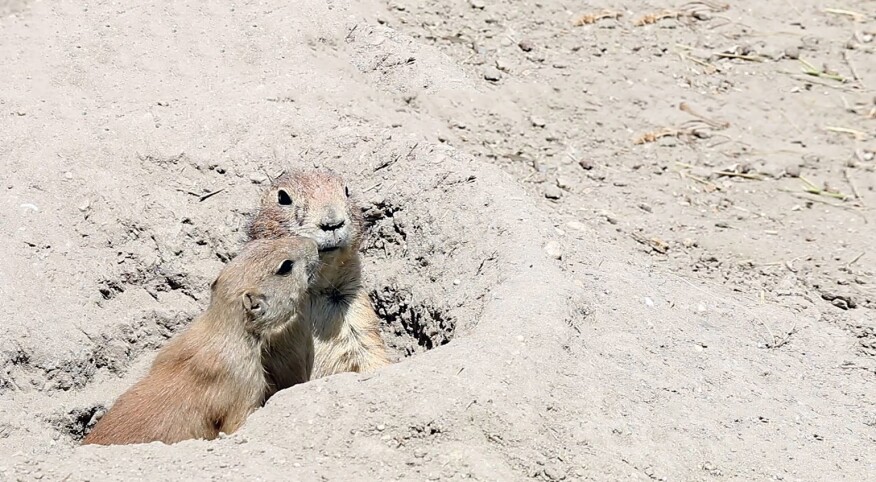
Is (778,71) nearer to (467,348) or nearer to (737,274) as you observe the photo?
(737,274)

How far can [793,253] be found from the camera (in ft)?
21.6

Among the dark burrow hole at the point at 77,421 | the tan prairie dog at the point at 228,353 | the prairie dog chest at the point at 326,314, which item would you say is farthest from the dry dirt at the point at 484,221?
the tan prairie dog at the point at 228,353

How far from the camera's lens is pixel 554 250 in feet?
18.0

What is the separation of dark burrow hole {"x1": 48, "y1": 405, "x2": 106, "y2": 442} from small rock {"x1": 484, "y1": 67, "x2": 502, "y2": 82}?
397 centimetres

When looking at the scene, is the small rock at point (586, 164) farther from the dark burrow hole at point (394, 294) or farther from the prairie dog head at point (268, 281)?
the prairie dog head at point (268, 281)

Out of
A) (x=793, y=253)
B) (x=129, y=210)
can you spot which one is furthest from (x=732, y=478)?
(x=129, y=210)

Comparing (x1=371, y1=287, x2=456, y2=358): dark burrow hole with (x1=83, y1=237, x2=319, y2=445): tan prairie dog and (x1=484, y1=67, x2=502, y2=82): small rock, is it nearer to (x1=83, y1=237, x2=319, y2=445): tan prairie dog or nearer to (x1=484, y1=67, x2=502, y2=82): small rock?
(x1=83, y1=237, x2=319, y2=445): tan prairie dog

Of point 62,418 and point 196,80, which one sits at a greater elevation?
point 196,80

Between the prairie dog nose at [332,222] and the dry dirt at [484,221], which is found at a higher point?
the prairie dog nose at [332,222]

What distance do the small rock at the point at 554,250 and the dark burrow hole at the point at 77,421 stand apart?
2.69 metres

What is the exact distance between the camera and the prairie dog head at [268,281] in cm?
517

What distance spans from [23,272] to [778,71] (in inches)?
246

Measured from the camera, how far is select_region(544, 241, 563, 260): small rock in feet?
17.9

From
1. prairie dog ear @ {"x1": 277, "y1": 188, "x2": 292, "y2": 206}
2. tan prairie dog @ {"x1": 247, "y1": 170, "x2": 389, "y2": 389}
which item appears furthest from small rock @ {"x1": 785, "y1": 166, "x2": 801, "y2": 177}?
prairie dog ear @ {"x1": 277, "y1": 188, "x2": 292, "y2": 206}
